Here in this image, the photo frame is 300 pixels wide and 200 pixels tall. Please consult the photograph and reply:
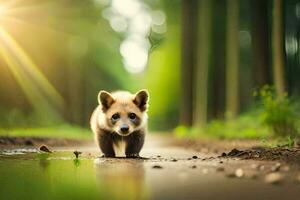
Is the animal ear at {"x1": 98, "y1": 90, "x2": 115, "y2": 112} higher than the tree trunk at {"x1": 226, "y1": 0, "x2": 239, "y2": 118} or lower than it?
lower

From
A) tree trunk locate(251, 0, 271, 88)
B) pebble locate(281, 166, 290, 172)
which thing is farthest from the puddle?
tree trunk locate(251, 0, 271, 88)

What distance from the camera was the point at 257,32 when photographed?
914 inches

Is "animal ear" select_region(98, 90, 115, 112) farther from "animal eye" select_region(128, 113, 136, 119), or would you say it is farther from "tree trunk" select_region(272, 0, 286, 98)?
"tree trunk" select_region(272, 0, 286, 98)

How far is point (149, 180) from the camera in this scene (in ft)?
23.4

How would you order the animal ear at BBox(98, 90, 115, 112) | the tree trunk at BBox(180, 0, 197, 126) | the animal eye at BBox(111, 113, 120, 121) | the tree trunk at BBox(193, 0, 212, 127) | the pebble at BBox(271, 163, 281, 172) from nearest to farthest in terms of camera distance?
1. the pebble at BBox(271, 163, 281, 172)
2. the animal eye at BBox(111, 113, 120, 121)
3. the animal ear at BBox(98, 90, 115, 112)
4. the tree trunk at BBox(193, 0, 212, 127)
5. the tree trunk at BBox(180, 0, 197, 126)

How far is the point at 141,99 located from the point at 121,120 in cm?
74

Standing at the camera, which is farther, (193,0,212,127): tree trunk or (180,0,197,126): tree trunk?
(180,0,197,126): tree trunk

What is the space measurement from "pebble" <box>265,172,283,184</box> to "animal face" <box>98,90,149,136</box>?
3.66 meters

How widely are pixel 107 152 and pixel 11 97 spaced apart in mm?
24134

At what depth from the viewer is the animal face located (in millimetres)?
10905

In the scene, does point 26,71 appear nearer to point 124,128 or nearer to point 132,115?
point 132,115

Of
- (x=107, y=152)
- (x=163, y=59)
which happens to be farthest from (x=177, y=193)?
(x=163, y=59)

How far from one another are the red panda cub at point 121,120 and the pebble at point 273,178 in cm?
396

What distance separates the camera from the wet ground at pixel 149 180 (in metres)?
5.94
